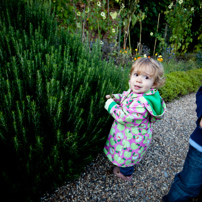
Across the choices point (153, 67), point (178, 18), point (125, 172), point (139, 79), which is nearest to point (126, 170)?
point (125, 172)

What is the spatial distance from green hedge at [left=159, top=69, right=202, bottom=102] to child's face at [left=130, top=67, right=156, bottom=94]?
8.68 ft

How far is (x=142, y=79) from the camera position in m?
1.60

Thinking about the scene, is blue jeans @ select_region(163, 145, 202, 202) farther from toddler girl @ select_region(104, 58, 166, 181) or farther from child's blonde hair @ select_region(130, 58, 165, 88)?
child's blonde hair @ select_region(130, 58, 165, 88)

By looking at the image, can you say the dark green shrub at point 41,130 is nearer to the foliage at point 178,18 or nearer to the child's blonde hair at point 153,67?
the child's blonde hair at point 153,67

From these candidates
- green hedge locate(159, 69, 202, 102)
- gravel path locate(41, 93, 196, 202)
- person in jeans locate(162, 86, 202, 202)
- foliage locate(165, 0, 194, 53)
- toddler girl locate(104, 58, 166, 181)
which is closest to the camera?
person in jeans locate(162, 86, 202, 202)

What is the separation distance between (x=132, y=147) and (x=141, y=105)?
516 millimetres

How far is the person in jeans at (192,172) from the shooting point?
132 cm


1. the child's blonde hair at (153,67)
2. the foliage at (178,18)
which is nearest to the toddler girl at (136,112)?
the child's blonde hair at (153,67)

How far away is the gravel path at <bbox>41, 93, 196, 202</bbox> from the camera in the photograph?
181 cm

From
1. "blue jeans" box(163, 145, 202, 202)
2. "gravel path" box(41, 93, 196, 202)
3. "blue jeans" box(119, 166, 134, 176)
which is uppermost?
"blue jeans" box(163, 145, 202, 202)

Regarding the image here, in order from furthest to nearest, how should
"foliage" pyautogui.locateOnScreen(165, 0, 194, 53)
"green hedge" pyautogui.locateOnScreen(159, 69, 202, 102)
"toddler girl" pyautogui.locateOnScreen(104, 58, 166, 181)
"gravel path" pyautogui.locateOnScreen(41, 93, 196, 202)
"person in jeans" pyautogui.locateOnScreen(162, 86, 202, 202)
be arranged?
"foliage" pyautogui.locateOnScreen(165, 0, 194, 53)
"green hedge" pyautogui.locateOnScreen(159, 69, 202, 102)
"gravel path" pyautogui.locateOnScreen(41, 93, 196, 202)
"toddler girl" pyautogui.locateOnScreen(104, 58, 166, 181)
"person in jeans" pyautogui.locateOnScreen(162, 86, 202, 202)

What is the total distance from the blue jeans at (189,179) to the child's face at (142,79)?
693 millimetres

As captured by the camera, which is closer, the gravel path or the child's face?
the child's face

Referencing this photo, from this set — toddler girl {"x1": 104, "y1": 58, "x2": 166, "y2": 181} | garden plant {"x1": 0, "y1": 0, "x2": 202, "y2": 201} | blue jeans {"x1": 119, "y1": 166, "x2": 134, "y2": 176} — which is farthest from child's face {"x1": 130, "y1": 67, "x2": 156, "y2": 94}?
blue jeans {"x1": 119, "y1": 166, "x2": 134, "y2": 176}
